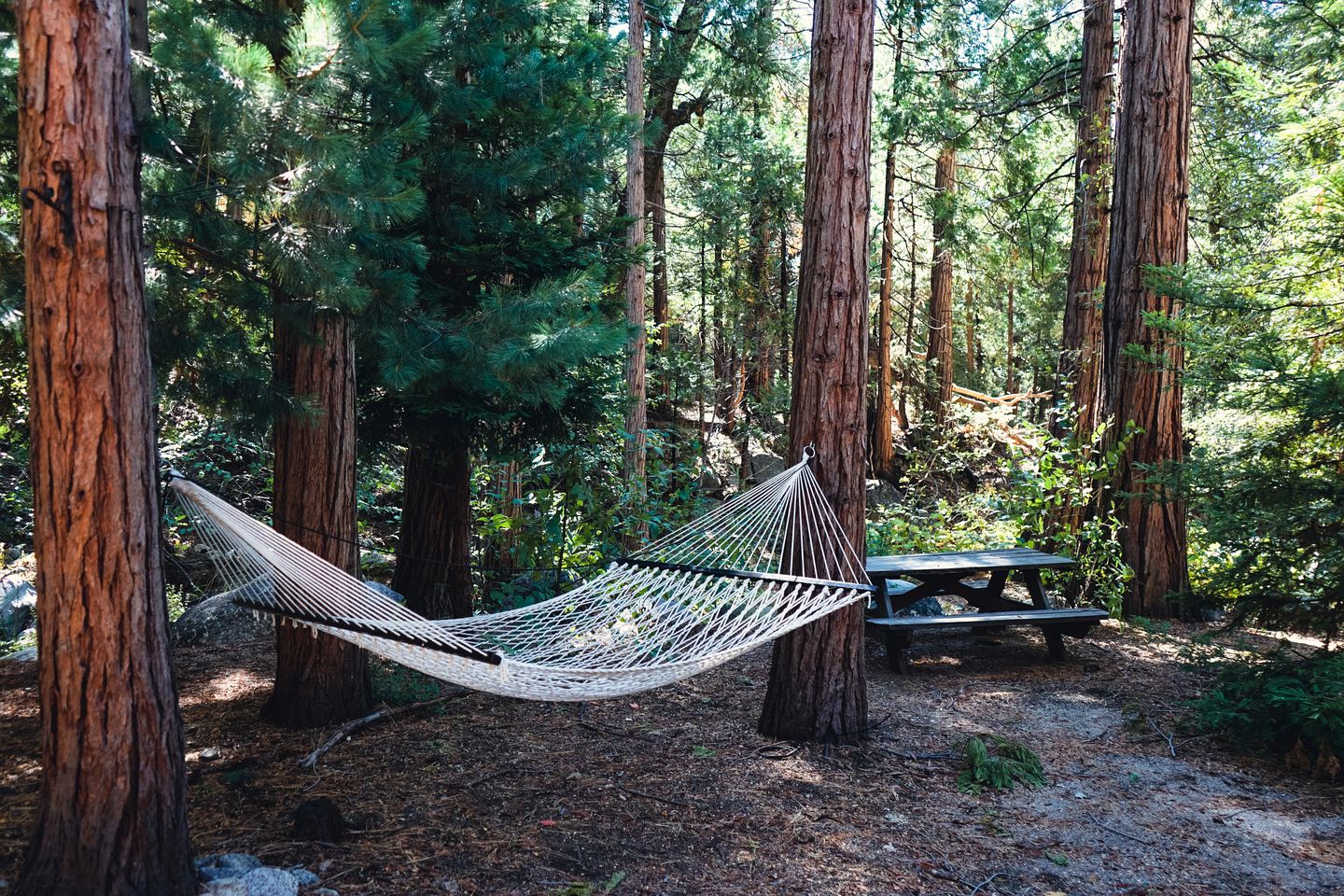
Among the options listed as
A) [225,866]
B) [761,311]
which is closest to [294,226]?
[225,866]

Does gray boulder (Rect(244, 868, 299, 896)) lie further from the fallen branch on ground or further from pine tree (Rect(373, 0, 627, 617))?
pine tree (Rect(373, 0, 627, 617))

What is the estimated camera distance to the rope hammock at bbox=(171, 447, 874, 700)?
87.8 inches

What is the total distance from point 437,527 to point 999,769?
8.94 ft

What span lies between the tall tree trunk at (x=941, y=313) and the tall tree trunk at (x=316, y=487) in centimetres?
716

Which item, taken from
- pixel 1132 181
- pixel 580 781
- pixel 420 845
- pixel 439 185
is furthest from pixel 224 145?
pixel 1132 181

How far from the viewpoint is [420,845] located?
2.39m

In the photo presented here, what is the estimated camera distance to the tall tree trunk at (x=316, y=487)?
122 inches

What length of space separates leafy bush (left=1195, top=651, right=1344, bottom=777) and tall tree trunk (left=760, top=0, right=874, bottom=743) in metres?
1.34

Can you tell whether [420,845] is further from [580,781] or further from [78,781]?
[78,781]

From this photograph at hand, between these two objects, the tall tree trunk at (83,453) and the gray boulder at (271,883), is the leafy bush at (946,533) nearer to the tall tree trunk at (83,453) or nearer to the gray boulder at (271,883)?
the gray boulder at (271,883)

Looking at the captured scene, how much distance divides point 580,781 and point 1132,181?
4.27m

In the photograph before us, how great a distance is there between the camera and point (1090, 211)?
→ 20.2 ft

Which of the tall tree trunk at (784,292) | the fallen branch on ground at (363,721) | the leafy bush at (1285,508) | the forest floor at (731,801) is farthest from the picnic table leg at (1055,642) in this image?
the tall tree trunk at (784,292)

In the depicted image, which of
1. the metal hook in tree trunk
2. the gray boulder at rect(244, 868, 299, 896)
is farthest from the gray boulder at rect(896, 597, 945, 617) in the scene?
the metal hook in tree trunk
